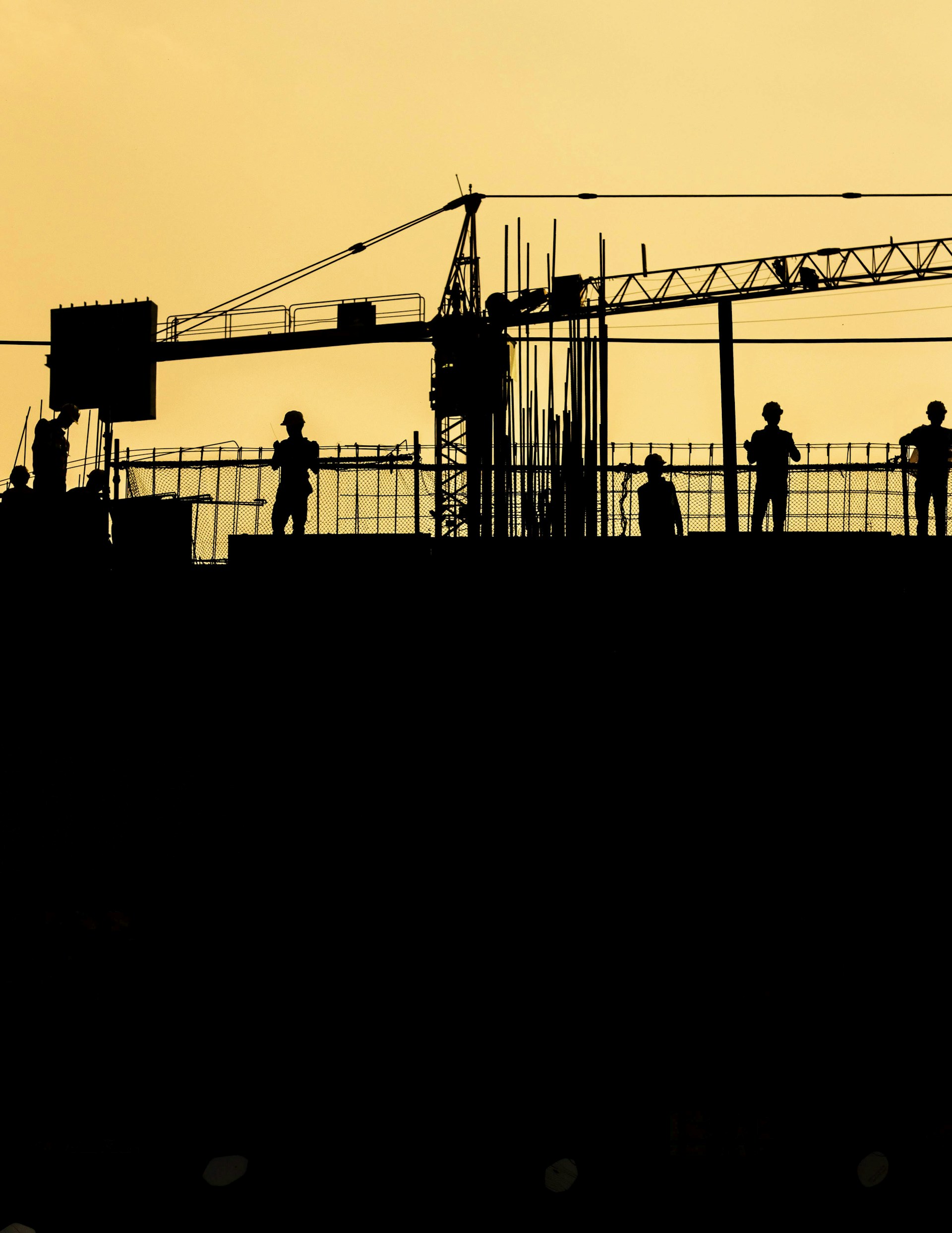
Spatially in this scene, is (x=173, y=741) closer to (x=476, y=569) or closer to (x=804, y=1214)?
(x=476, y=569)

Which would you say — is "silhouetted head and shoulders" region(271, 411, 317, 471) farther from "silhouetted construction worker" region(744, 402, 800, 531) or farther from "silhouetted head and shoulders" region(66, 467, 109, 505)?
"silhouetted construction worker" region(744, 402, 800, 531)

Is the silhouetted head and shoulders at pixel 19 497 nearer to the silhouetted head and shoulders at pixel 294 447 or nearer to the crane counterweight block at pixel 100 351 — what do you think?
the silhouetted head and shoulders at pixel 294 447

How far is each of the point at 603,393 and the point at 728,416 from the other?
4.77 feet

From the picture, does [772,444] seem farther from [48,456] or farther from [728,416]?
[48,456]

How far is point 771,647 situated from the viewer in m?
11.7

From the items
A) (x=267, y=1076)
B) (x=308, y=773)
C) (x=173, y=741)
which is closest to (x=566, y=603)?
(x=308, y=773)

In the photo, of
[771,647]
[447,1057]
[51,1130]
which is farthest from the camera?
[771,647]

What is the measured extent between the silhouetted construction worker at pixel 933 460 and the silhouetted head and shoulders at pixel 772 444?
110cm

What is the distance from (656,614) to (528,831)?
2.16 metres

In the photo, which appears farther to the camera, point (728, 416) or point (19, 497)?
point (728, 416)

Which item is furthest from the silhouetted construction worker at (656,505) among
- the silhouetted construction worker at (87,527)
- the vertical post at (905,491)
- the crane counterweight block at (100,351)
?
the crane counterweight block at (100,351)

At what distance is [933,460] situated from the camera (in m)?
13.1

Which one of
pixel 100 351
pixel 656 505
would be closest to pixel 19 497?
pixel 656 505

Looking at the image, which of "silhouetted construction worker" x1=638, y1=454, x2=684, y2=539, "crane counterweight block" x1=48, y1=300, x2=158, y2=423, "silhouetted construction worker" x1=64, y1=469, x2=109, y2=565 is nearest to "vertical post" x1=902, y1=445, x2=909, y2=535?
"silhouetted construction worker" x1=638, y1=454, x2=684, y2=539
